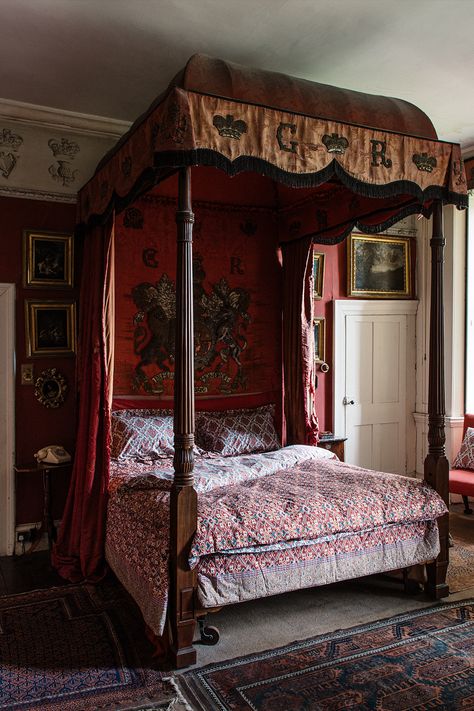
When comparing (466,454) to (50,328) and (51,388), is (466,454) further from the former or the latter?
(50,328)

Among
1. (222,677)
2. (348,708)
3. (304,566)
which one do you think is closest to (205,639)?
(222,677)

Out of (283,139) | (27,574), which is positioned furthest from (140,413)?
(283,139)

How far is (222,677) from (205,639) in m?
0.37

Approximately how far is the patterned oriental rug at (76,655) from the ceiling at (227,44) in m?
3.58

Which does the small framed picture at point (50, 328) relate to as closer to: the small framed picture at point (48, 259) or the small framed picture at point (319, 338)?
the small framed picture at point (48, 259)

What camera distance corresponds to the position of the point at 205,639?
3.43 metres

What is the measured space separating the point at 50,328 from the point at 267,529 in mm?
2674

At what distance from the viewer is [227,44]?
13.4ft

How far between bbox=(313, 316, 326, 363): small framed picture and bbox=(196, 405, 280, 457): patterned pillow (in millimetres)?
1142

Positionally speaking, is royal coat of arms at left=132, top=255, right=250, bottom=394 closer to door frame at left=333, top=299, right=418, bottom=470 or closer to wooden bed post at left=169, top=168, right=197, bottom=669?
door frame at left=333, top=299, right=418, bottom=470

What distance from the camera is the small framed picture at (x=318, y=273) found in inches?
253

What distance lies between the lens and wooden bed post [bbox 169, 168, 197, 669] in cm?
322

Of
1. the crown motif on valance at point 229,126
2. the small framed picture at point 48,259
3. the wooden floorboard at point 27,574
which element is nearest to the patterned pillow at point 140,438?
the wooden floorboard at point 27,574

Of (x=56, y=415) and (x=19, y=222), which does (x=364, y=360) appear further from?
(x=19, y=222)
